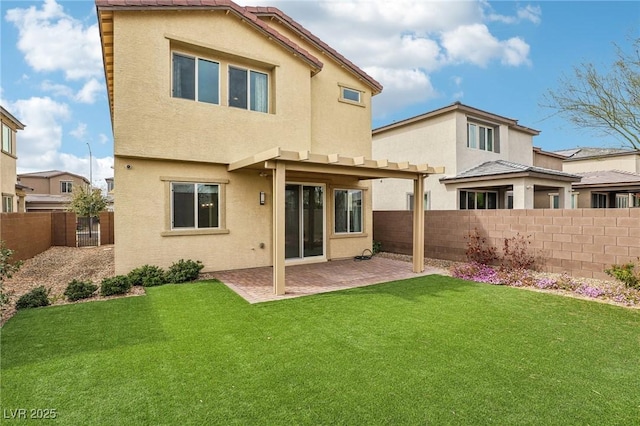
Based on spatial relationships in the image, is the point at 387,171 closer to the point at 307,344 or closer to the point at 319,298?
the point at 319,298

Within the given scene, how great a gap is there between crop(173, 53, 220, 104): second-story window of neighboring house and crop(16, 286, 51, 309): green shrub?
625 centimetres

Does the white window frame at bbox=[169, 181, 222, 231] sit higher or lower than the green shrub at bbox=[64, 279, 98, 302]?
higher

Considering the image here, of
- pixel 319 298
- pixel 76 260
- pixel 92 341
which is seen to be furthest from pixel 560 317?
pixel 76 260

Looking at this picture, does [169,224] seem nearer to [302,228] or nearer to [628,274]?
[302,228]

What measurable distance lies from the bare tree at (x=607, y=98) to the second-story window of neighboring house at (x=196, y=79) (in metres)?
12.0

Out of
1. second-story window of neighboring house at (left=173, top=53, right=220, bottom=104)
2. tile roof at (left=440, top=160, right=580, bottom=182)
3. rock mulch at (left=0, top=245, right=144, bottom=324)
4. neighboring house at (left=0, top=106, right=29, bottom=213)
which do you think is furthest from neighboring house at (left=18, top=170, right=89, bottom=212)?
tile roof at (left=440, top=160, right=580, bottom=182)

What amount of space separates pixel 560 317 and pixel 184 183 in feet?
33.4

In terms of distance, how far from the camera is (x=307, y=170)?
9.10m

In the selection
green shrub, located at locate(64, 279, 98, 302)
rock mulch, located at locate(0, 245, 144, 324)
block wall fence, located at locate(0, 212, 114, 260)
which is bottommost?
rock mulch, located at locate(0, 245, 144, 324)

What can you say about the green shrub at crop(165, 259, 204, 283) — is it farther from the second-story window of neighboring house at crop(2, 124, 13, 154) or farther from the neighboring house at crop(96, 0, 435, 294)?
the second-story window of neighboring house at crop(2, 124, 13, 154)

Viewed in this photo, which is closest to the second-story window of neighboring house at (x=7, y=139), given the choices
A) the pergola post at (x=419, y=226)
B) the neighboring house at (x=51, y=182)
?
the pergola post at (x=419, y=226)

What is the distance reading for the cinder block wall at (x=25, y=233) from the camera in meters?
12.2

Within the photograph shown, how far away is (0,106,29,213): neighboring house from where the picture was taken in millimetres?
20234

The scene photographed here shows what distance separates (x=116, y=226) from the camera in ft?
30.9
